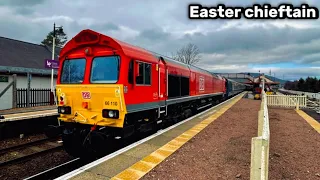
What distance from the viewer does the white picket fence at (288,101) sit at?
18188 mm

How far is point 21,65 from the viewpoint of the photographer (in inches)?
733

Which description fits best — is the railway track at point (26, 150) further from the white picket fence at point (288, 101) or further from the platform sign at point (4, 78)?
the white picket fence at point (288, 101)

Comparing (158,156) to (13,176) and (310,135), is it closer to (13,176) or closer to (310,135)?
(13,176)

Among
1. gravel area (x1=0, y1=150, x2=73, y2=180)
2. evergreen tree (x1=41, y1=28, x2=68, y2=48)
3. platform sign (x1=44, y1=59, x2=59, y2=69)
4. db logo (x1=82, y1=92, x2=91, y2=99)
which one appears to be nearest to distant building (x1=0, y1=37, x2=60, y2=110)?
platform sign (x1=44, y1=59, x2=59, y2=69)

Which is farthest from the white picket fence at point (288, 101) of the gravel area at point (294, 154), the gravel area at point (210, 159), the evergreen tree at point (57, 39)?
the evergreen tree at point (57, 39)

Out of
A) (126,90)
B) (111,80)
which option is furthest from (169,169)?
(111,80)

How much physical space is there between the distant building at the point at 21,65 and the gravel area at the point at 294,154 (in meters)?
14.9

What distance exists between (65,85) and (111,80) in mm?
1653

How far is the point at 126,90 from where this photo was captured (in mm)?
6078

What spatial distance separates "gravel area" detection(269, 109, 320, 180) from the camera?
496 cm

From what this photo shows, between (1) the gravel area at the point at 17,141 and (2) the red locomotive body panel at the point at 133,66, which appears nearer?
(2) the red locomotive body panel at the point at 133,66

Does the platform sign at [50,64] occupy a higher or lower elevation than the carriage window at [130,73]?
higher

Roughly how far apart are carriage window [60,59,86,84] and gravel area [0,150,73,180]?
2341 mm

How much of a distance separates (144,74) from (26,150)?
4718 mm
